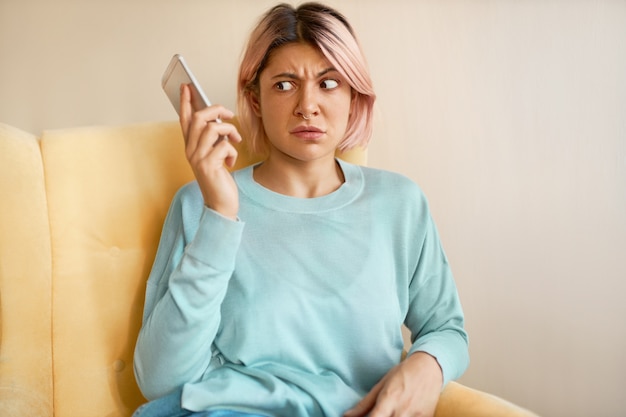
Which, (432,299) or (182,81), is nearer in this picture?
(182,81)

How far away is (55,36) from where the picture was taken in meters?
1.43

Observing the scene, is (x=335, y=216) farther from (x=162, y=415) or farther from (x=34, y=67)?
(x=34, y=67)

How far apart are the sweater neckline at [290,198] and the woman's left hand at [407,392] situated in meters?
0.30

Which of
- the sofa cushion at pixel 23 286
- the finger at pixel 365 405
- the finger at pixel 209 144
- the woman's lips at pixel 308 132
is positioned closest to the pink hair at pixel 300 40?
the woman's lips at pixel 308 132

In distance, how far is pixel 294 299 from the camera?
1.13m

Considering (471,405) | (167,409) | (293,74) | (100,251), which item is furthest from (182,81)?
(471,405)

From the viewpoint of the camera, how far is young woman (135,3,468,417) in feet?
3.36

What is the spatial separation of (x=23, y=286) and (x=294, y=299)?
45 centimetres

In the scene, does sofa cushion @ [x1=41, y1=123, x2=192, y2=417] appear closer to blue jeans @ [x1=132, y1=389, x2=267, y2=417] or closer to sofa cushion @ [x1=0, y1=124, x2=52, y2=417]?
sofa cushion @ [x1=0, y1=124, x2=52, y2=417]

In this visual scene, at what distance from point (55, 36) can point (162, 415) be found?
0.84m

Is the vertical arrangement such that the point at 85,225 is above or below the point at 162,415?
above

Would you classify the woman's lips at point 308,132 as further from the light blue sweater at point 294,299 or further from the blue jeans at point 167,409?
the blue jeans at point 167,409

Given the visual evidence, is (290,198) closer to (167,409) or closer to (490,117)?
(167,409)

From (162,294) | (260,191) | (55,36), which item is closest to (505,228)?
(260,191)
